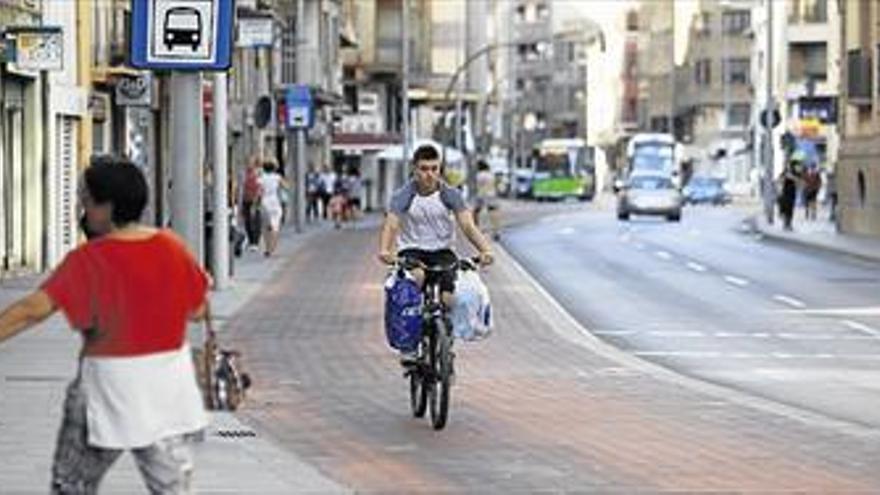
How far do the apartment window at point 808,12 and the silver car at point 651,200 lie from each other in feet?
63.8

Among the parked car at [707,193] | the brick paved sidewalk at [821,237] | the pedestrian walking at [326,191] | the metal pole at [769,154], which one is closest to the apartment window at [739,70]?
the parked car at [707,193]

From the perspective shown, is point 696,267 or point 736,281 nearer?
point 736,281

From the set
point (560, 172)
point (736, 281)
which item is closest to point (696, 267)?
point (736, 281)

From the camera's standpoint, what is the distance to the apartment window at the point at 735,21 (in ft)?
469

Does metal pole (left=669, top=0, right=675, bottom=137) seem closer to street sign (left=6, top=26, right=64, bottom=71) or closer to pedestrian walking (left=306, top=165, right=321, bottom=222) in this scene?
pedestrian walking (left=306, top=165, right=321, bottom=222)

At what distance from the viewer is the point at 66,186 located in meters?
34.8

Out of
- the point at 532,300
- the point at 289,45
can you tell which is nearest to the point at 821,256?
the point at 532,300

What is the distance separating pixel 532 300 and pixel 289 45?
40.1 metres

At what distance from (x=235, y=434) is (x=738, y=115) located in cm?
13071

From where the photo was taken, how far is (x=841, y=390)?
18062 millimetres

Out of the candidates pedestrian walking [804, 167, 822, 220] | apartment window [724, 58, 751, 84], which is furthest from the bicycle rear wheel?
apartment window [724, 58, 751, 84]

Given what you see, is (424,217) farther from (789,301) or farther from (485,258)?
(789,301)

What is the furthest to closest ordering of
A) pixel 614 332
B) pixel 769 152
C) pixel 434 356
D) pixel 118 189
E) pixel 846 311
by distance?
pixel 769 152 → pixel 846 311 → pixel 614 332 → pixel 434 356 → pixel 118 189

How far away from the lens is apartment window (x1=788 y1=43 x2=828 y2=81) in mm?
108312
